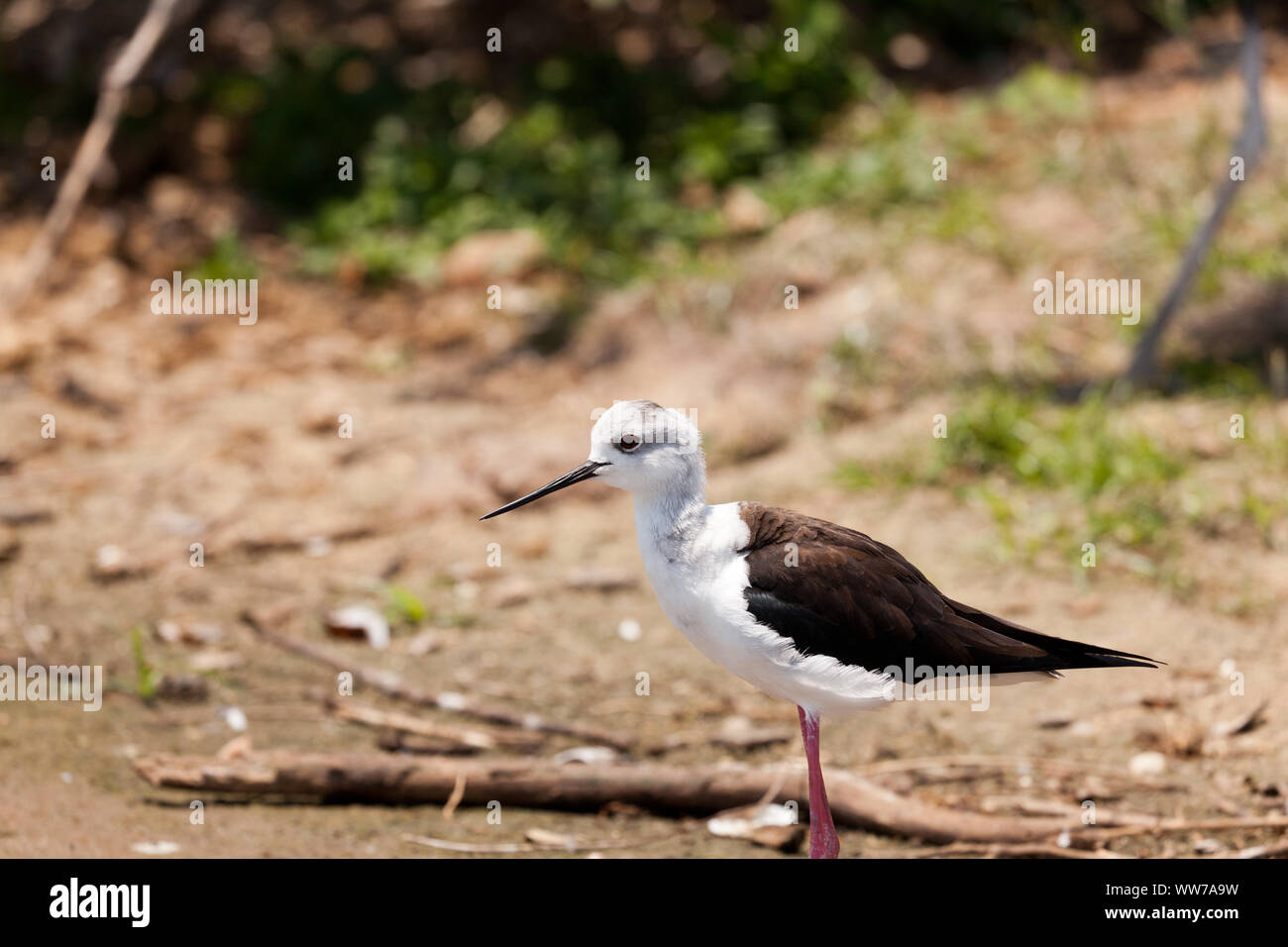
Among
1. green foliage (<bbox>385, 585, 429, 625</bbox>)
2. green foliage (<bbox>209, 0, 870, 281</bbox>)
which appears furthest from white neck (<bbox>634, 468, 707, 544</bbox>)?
green foliage (<bbox>209, 0, 870, 281</bbox>)

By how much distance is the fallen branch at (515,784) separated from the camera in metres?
4.12

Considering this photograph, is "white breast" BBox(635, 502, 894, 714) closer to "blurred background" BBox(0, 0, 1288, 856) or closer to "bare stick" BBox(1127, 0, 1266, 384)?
"blurred background" BBox(0, 0, 1288, 856)

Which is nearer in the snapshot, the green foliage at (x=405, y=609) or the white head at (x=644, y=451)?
the white head at (x=644, y=451)

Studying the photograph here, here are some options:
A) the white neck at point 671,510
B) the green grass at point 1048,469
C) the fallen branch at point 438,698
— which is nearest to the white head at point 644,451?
the white neck at point 671,510

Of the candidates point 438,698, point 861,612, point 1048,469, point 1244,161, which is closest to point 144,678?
point 438,698

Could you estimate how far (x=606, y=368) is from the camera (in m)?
7.57

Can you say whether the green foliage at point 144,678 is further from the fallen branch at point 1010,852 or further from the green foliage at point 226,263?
the green foliage at point 226,263

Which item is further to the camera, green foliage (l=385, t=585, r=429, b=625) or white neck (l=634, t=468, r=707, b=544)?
green foliage (l=385, t=585, r=429, b=625)

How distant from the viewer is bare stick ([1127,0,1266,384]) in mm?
6344

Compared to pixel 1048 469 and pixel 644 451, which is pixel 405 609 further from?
pixel 1048 469

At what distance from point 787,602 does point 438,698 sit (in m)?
1.91

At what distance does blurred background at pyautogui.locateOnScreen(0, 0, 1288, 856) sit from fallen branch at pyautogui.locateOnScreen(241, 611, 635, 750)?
8 centimetres

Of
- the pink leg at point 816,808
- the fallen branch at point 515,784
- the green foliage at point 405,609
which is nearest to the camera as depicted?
the pink leg at point 816,808
